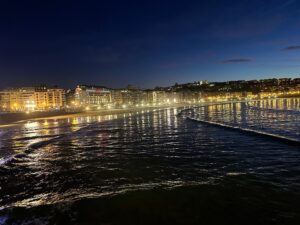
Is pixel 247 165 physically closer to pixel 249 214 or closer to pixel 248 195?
pixel 248 195

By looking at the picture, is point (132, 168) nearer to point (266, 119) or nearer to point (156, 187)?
point (156, 187)

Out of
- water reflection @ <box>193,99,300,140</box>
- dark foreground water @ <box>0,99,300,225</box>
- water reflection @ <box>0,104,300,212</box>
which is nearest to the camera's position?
dark foreground water @ <box>0,99,300,225</box>

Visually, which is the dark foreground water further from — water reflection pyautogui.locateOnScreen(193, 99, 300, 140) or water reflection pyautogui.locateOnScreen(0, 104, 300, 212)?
water reflection pyautogui.locateOnScreen(193, 99, 300, 140)

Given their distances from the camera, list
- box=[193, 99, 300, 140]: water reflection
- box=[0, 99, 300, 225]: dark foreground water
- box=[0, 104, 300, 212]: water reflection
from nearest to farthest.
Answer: box=[0, 99, 300, 225]: dark foreground water, box=[0, 104, 300, 212]: water reflection, box=[193, 99, 300, 140]: water reflection

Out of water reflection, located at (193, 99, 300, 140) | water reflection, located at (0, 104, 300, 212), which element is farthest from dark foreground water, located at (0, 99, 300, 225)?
water reflection, located at (193, 99, 300, 140)

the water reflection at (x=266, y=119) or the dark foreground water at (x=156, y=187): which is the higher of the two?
the dark foreground water at (x=156, y=187)

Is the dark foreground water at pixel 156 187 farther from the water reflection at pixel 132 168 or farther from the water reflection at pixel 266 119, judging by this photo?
the water reflection at pixel 266 119

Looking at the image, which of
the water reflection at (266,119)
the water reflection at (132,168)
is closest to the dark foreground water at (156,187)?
the water reflection at (132,168)

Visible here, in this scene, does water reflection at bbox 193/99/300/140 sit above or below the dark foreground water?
below

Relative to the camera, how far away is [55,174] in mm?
12812

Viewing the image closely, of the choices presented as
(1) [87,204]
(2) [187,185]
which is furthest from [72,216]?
(2) [187,185]

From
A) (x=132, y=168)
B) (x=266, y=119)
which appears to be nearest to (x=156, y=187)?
(x=132, y=168)

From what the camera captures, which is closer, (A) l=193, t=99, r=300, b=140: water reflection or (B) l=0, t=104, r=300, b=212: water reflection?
(B) l=0, t=104, r=300, b=212: water reflection

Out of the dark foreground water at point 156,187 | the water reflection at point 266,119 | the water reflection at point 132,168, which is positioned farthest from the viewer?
the water reflection at point 266,119
